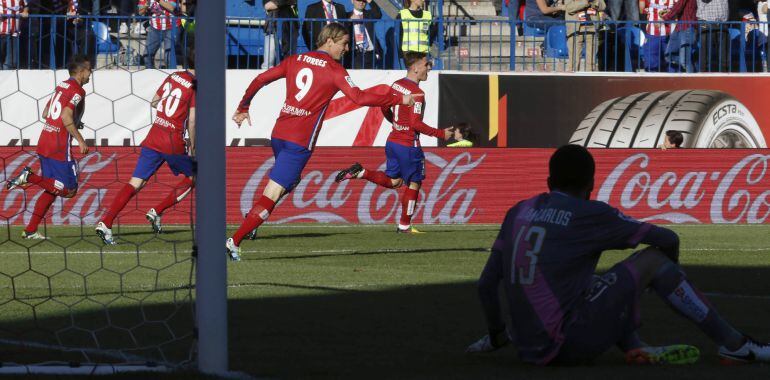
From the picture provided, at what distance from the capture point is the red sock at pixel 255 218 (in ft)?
36.9

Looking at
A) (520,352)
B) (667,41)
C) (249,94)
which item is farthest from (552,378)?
(667,41)

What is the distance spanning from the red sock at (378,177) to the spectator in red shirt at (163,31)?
9.93 ft

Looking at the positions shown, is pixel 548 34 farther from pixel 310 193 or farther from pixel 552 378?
pixel 552 378

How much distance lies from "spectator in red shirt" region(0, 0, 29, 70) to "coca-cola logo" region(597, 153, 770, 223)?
336 inches

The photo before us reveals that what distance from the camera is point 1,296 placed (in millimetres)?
8711

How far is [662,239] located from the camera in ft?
18.3

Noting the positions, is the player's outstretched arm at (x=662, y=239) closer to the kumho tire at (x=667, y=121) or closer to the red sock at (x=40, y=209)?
the red sock at (x=40, y=209)

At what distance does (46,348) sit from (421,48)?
14038 mm

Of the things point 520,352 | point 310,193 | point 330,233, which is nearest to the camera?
point 520,352

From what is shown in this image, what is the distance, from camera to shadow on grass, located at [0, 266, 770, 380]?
569 cm

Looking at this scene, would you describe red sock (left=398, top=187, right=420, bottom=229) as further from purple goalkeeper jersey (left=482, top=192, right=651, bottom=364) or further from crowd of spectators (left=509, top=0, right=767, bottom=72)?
purple goalkeeper jersey (left=482, top=192, right=651, bottom=364)

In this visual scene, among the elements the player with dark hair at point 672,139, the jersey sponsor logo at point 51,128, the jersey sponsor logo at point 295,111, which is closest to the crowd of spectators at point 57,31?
the jersey sponsor logo at point 51,128

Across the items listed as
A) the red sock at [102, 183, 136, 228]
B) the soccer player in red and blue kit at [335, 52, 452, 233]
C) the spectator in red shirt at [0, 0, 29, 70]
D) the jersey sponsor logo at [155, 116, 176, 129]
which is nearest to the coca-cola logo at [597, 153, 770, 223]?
the soccer player in red and blue kit at [335, 52, 452, 233]

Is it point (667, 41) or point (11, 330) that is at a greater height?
point (667, 41)
